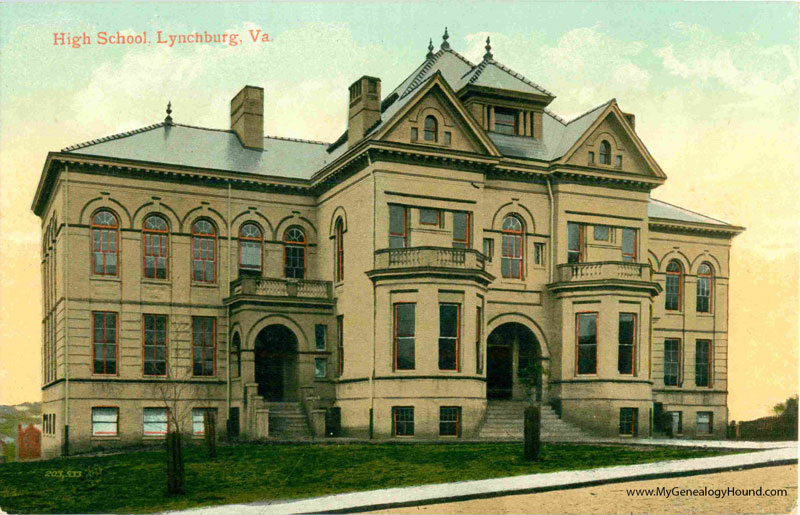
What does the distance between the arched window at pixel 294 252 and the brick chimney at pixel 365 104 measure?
16.7 ft

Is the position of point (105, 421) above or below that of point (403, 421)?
below

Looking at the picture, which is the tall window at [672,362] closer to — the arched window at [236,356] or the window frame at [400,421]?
the window frame at [400,421]

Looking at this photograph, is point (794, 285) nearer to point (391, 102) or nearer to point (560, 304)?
point (560, 304)

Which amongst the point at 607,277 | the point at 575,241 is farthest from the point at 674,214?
the point at 607,277

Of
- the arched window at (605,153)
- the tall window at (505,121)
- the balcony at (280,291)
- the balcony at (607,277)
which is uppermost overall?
the tall window at (505,121)

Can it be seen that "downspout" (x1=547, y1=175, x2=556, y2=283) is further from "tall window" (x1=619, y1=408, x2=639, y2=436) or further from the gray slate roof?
the gray slate roof

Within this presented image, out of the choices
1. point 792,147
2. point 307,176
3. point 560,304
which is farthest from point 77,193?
point 792,147

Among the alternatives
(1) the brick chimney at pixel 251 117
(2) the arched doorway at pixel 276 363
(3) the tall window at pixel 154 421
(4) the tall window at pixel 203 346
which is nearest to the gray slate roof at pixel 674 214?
(2) the arched doorway at pixel 276 363

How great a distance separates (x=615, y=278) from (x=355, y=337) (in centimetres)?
1016

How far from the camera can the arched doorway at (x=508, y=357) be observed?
134 feet

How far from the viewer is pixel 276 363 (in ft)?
137

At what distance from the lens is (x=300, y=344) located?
4019cm

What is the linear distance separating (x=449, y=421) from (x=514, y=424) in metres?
2.78

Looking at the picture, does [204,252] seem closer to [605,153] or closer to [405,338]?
[405,338]
